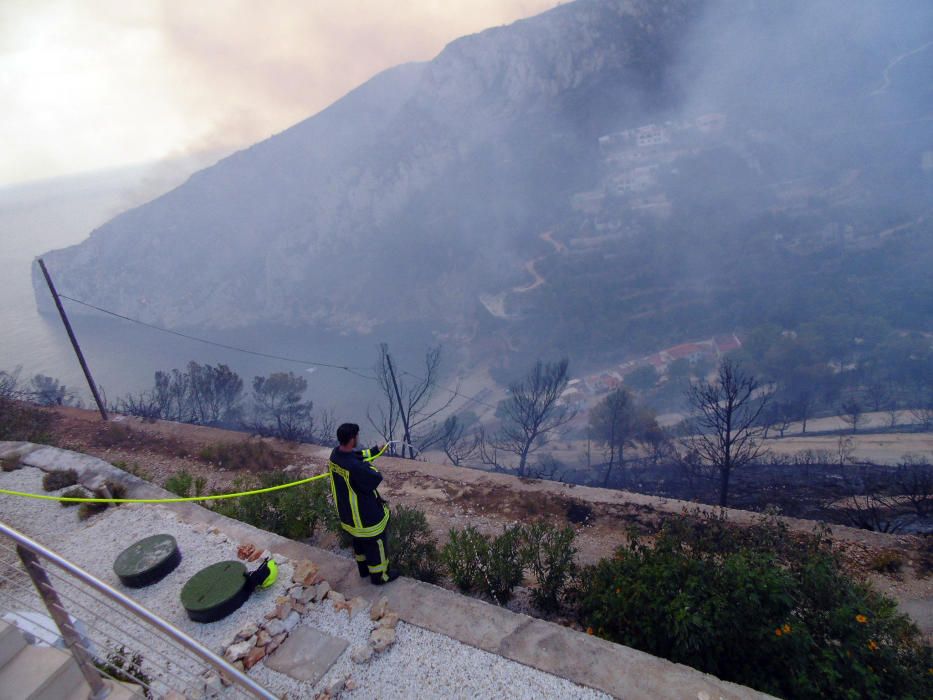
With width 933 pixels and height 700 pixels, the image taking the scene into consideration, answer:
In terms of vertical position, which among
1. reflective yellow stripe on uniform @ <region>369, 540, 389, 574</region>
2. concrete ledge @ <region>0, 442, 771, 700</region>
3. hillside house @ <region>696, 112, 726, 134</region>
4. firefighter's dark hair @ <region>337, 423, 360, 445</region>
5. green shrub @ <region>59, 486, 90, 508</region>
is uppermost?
hillside house @ <region>696, 112, 726, 134</region>

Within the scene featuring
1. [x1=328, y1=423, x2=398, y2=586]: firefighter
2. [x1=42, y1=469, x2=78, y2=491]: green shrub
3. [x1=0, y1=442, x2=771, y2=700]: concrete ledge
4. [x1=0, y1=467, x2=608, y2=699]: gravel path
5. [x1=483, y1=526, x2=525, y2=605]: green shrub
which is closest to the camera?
[x1=0, y1=442, x2=771, y2=700]: concrete ledge

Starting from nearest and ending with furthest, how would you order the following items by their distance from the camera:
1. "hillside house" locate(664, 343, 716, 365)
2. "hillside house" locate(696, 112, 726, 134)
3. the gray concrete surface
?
the gray concrete surface → "hillside house" locate(664, 343, 716, 365) → "hillside house" locate(696, 112, 726, 134)

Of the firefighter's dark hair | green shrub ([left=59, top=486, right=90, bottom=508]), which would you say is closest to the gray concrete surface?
the firefighter's dark hair

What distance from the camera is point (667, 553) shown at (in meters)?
4.81

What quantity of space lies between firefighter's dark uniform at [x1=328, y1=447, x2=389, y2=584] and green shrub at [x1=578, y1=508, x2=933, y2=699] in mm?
2167

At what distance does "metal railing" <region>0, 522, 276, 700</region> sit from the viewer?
2260 millimetres

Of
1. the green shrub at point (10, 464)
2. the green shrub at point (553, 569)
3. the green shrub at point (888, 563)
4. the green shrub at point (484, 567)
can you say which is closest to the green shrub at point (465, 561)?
the green shrub at point (484, 567)

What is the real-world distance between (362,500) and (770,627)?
11.4 ft

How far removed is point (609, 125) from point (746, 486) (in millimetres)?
81594

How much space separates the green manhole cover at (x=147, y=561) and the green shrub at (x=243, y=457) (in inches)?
257

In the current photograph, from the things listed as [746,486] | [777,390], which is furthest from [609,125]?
[746,486]

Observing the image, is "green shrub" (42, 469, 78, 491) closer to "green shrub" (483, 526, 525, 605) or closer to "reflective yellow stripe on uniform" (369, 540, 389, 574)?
"reflective yellow stripe on uniform" (369, 540, 389, 574)

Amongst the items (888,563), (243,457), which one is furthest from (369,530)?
(243,457)

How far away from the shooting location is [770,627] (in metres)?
3.72
